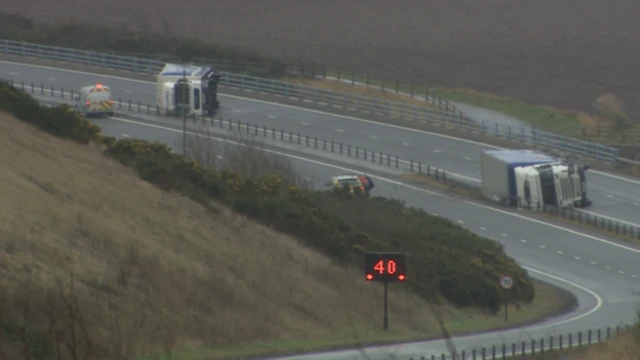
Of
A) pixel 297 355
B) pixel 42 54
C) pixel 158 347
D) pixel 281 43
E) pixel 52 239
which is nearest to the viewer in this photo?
pixel 158 347

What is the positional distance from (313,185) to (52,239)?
114ft

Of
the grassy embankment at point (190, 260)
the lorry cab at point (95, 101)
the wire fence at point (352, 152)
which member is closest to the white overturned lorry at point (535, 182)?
the wire fence at point (352, 152)

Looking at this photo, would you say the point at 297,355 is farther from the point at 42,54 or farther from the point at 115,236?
the point at 42,54

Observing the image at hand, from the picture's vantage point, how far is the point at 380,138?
70812 millimetres

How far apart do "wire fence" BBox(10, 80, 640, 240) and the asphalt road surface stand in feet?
3.92

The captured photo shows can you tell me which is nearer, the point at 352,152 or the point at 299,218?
the point at 299,218

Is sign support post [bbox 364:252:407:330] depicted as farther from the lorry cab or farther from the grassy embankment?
the lorry cab

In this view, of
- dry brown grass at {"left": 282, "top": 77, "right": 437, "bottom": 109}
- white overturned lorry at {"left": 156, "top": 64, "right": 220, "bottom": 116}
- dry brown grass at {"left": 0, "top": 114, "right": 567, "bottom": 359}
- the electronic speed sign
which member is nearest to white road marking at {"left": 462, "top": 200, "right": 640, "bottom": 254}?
dry brown grass at {"left": 0, "top": 114, "right": 567, "bottom": 359}

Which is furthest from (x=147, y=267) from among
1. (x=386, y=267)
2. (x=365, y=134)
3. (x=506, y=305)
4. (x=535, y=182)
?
(x=365, y=134)

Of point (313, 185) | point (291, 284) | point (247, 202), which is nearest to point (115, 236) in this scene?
point (291, 284)

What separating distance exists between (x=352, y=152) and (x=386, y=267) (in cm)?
3929

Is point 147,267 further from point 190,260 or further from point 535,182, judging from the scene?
point 535,182

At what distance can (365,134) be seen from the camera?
235 ft

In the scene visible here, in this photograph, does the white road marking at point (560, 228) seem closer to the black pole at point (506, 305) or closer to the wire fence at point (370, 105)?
the wire fence at point (370, 105)
